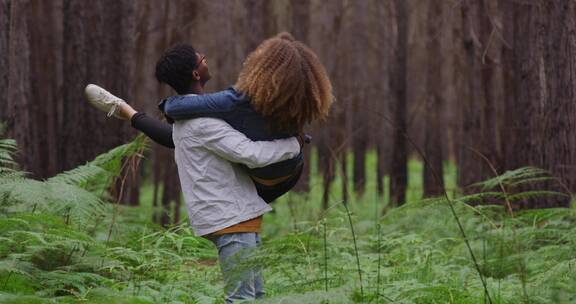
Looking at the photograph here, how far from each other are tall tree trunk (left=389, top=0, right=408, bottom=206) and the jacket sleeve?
1114 cm

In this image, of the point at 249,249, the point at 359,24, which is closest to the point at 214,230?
the point at 249,249

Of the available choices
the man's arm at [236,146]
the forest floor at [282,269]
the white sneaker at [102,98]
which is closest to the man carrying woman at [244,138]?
the man's arm at [236,146]

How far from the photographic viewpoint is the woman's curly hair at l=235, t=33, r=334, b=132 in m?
4.40

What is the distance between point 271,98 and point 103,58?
610 centimetres

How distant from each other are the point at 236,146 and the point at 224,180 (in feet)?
0.64

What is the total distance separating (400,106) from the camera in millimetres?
15922

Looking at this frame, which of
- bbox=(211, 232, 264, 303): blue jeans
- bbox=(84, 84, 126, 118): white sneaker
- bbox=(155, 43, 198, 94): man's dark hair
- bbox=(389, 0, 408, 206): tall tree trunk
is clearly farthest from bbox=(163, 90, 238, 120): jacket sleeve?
bbox=(389, 0, 408, 206): tall tree trunk

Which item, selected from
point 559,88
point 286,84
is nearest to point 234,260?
point 286,84

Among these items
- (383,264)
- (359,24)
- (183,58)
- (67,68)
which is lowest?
(383,264)

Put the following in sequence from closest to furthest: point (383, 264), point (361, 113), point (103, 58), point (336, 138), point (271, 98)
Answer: point (271, 98)
point (383, 264)
point (103, 58)
point (336, 138)
point (361, 113)

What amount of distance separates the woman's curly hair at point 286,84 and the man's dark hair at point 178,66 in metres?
0.29

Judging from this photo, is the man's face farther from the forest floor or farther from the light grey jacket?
the forest floor

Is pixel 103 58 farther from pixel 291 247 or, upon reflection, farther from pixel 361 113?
pixel 361 113

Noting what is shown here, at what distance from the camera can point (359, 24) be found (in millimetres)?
25047
